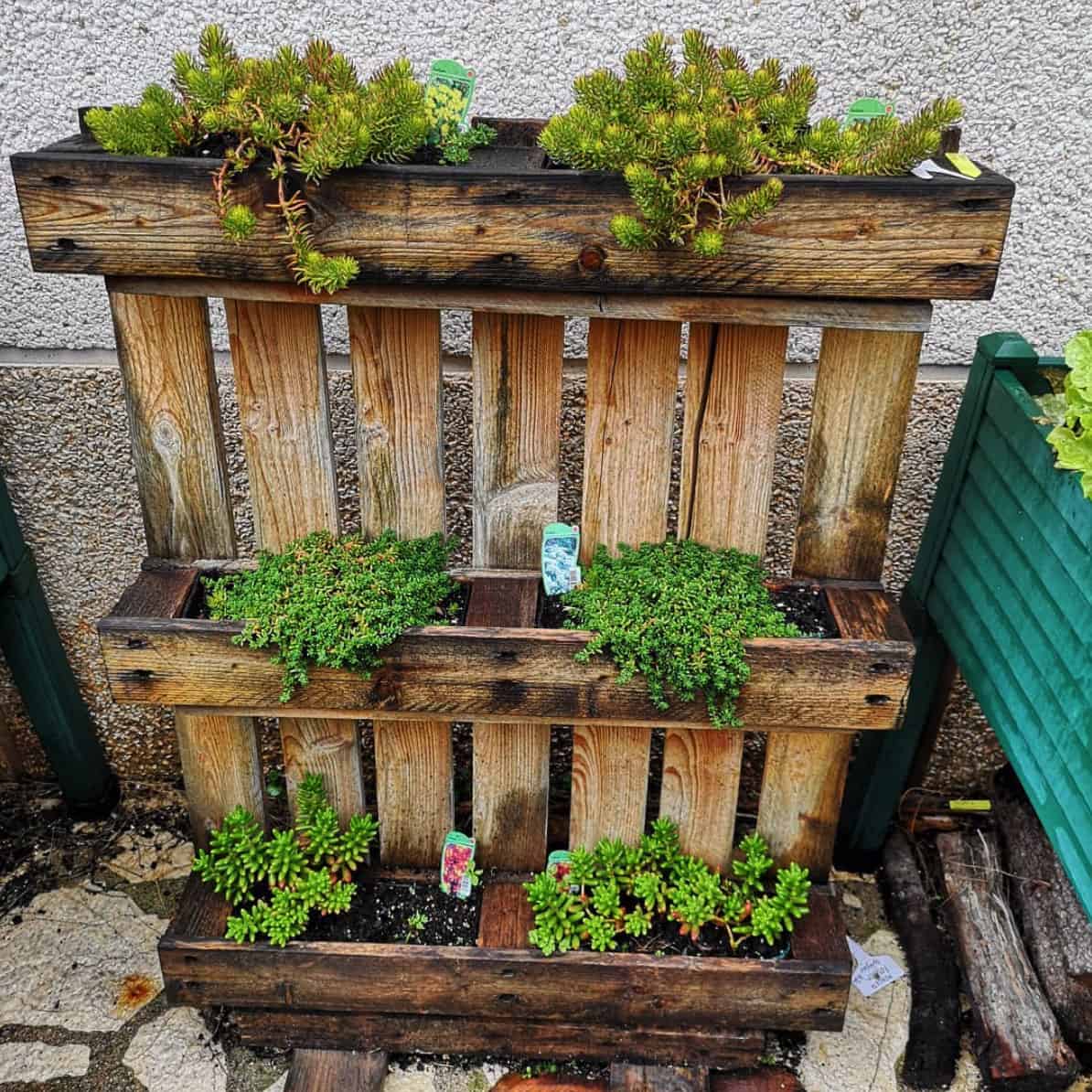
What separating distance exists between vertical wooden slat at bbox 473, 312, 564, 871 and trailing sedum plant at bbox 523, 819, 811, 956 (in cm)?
13

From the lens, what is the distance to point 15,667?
260 cm

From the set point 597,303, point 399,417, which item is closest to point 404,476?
point 399,417

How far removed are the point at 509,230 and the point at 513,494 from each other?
0.58 m

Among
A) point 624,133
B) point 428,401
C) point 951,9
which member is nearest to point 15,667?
point 428,401

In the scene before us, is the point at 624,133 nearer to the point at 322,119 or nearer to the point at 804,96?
the point at 804,96

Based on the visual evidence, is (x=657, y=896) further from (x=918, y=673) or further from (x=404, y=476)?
(x=404, y=476)

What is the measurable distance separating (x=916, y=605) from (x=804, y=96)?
1.22 meters

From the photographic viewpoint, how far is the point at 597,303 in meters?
1.66

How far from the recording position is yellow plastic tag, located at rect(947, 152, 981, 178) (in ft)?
5.16

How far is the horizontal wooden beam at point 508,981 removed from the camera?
216cm

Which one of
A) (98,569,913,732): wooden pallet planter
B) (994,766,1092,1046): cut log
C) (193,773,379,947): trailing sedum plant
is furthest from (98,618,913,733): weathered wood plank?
(994,766,1092,1046): cut log

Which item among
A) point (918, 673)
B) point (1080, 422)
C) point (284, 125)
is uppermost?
point (284, 125)

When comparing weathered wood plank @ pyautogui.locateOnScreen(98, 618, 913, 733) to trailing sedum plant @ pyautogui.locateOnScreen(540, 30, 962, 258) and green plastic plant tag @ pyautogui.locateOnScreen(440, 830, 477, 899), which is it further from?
trailing sedum plant @ pyautogui.locateOnScreen(540, 30, 962, 258)

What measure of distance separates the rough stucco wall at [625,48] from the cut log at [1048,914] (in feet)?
4.91
